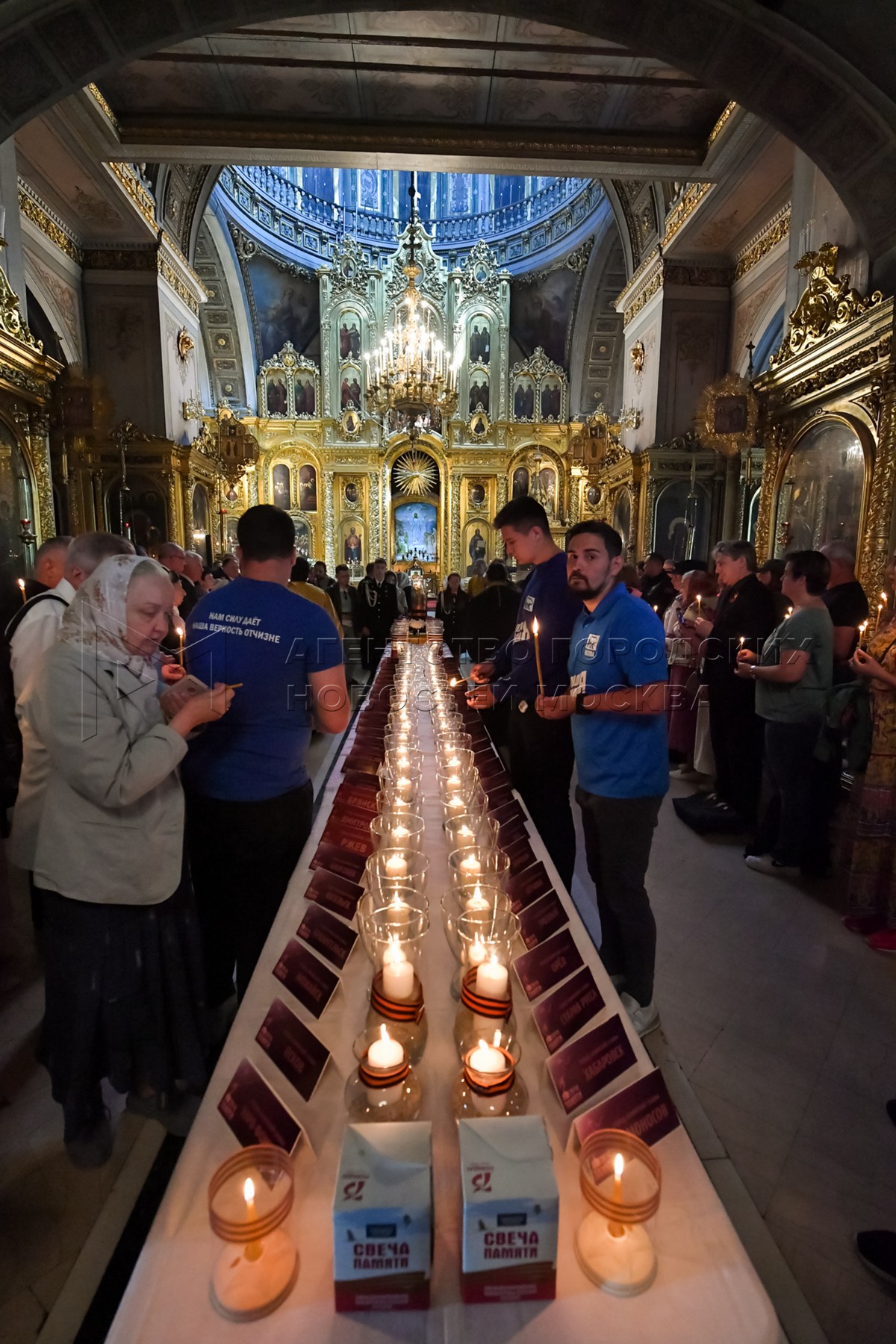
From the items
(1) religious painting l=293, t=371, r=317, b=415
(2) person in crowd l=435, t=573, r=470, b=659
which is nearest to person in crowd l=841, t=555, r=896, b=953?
(2) person in crowd l=435, t=573, r=470, b=659

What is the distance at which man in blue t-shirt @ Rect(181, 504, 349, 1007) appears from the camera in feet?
7.04

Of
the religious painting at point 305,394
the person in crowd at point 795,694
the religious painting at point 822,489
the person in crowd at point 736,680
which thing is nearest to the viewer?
the person in crowd at point 795,694

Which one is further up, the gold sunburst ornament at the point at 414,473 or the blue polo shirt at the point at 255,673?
the gold sunburst ornament at the point at 414,473

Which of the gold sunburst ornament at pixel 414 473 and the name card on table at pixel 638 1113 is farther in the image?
the gold sunburst ornament at pixel 414 473

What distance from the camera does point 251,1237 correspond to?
2.82ft

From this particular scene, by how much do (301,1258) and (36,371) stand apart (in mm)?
7962

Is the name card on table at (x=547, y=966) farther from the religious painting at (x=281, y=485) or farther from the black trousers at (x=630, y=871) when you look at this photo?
the religious painting at (x=281, y=485)

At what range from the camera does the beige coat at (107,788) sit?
1.67 metres

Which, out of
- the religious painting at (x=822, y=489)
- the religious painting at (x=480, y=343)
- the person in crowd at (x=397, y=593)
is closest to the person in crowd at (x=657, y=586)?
the religious painting at (x=822, y=489)

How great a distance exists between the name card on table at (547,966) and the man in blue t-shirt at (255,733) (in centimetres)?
113

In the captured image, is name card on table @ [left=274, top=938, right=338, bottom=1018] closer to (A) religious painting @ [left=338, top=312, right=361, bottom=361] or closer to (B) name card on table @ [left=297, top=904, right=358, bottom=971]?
(B) name card on table @ [left=297, top=904, right=358, bottom=971]

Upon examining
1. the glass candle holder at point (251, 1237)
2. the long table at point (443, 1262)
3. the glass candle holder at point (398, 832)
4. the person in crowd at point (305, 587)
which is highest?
the person in crowd at point (305, 587)

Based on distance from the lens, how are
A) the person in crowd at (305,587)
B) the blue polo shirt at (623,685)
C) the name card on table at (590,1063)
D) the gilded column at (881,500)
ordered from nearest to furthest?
the name card on table at (590,1063), the blue polo shirt at (623,685), the gilded column at (881,500), the person in crowd at (305,587)

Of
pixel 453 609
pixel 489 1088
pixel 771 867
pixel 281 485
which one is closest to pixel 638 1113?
pixel 489 1088
